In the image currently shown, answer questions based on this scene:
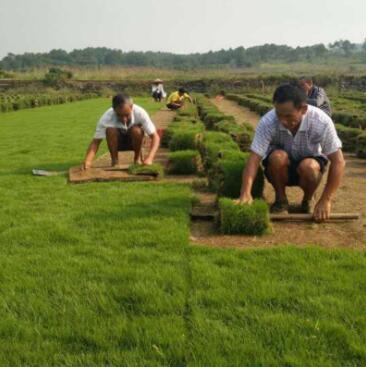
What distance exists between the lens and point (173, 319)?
10.8ft

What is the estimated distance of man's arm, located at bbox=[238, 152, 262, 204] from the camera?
5.23 metres

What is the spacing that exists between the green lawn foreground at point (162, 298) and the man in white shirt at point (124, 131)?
2418mm

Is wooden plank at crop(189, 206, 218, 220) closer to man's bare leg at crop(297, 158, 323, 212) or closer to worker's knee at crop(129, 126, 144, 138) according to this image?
man's bare leg at crop(297, 158, 323, 212)

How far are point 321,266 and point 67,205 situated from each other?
342 centimetres

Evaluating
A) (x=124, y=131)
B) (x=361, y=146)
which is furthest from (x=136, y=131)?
(x=361, y=146)

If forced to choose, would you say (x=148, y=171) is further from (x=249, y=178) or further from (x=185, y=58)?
(x=185, y=58)

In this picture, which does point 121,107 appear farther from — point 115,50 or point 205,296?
point 115,50

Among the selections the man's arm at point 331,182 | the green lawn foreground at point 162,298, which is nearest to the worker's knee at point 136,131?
the green lawn foreground at point 162,298

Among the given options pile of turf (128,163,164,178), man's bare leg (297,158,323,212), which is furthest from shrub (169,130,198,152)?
man's bare leg (297,158,323,212)

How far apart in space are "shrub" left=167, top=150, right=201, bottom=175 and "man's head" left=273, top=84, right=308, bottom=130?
11.4 ft

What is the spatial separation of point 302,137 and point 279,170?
0.44m

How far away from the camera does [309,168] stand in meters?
5.48

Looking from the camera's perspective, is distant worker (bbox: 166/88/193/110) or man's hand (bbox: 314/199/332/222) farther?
distant worker (bbox: 166/88/193/110)

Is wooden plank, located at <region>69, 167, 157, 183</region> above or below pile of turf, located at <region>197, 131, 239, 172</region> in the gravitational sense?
below
